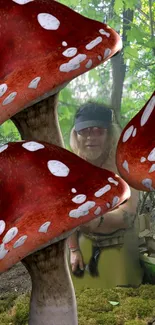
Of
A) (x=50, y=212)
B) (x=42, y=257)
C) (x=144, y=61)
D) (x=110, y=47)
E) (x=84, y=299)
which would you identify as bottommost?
(x=84, y=299)

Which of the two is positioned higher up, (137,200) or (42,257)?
(42,257)

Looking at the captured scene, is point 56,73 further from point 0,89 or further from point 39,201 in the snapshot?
point 39,201

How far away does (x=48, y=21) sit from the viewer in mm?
1006

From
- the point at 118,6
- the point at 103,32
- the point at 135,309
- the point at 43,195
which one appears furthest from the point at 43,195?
the point at 118,6

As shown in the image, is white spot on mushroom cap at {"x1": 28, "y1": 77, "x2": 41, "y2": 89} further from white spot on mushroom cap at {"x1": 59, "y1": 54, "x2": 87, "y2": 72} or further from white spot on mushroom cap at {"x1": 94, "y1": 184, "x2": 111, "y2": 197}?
white spot on mushroom cap at {"x1": 94, "y1": 184, "x2": 111, "y2": 197}

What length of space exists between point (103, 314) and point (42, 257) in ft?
1.73

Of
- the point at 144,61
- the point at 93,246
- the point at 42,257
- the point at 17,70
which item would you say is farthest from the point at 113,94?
the point at 17,70

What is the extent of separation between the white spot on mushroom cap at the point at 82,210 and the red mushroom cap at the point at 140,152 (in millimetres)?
86

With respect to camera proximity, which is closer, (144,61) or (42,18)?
(42,18)

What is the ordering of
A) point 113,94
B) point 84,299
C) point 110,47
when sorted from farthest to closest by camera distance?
point 113,94
point 84,299
point 110,47

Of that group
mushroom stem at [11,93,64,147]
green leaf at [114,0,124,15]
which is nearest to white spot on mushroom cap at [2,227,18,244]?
mushroom stem at [11,93,64,147]

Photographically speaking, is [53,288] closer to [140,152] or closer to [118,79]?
[140,152]

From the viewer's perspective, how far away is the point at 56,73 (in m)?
0.96

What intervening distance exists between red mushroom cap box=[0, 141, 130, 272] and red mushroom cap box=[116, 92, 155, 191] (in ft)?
0.30
